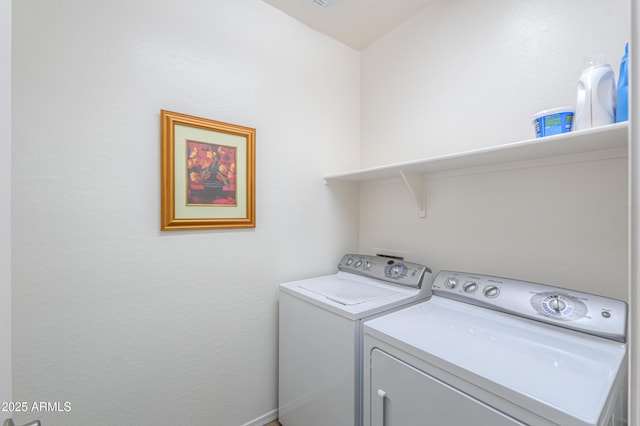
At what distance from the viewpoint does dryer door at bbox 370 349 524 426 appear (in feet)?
2.75

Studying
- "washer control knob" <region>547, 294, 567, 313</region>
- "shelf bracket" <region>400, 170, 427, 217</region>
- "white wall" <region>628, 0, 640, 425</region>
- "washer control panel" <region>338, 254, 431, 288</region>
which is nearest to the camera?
"white wall" <region>628, 0, 640, 425</region>

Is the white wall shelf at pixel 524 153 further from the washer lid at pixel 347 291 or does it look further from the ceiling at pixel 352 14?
the ceiling at pixel 352 14

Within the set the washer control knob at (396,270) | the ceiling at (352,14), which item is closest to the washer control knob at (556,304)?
the washer control knob at (396,270)

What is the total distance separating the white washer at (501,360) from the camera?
2.50ft

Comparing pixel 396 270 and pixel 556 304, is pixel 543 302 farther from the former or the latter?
pixel 396 270

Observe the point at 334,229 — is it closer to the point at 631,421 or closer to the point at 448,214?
the point at 448,214

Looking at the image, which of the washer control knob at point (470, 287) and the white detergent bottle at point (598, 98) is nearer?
the white detergent bottle at point (598, 98)

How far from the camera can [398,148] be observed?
6.64ft

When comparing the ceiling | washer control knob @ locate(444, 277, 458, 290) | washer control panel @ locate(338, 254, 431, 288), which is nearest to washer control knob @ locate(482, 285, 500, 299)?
washer control knob @ locate(444, 277, 458, 290)

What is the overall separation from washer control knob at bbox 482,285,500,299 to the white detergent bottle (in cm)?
73

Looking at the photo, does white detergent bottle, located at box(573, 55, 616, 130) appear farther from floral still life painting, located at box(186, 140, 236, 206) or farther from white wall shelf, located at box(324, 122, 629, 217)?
floral still life painting, located at box(186, 140, 236, 206)

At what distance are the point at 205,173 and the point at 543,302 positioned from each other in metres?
1.70

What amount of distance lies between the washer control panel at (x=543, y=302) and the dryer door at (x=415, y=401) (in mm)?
525

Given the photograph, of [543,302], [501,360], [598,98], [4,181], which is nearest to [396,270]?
[543,302]
